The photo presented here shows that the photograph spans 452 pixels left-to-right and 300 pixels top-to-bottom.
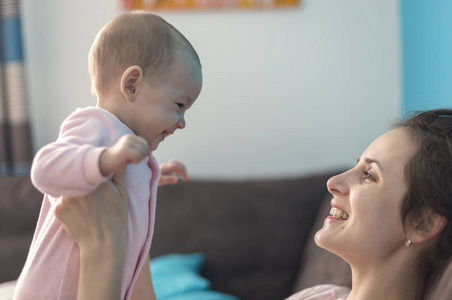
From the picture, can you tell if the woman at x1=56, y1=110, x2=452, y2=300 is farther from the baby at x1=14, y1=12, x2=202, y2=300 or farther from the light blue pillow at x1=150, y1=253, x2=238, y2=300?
the light blue pillow at x1=150, y1=253, x2=238, y2=300

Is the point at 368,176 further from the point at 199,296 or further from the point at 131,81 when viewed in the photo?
the point at 199,296

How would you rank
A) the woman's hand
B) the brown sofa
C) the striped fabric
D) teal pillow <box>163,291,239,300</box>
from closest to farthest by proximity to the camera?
the woman's hand
teal pillow <box>163,291,239,300</box>
the brown sofa
the striped fabric

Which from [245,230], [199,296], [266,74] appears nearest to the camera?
[199,296]

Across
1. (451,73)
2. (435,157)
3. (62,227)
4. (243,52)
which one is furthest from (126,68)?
(243,52)

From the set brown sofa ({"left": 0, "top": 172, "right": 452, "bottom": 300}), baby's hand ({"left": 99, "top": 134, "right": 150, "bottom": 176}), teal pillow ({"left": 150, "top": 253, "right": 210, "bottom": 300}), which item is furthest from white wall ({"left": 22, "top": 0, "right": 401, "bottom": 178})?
baby's hand ({"left": 99, "top": 134, "right": 150, "bottom": 176})

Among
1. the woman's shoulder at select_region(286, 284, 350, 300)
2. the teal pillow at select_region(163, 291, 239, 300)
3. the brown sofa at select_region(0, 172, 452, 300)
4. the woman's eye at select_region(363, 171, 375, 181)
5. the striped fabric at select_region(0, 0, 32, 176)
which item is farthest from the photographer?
the striped fabric at select_region(0, 0, 32, 176)

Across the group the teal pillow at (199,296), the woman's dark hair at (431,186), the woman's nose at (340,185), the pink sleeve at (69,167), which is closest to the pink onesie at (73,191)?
the pink sleeve at (69,167)

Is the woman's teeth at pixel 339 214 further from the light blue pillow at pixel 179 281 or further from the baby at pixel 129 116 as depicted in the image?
the light blue pillow at pixel 179 281

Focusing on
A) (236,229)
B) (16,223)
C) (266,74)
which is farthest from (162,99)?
(266,74)

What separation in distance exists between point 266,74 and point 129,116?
2.03 m

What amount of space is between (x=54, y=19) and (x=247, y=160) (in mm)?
1273

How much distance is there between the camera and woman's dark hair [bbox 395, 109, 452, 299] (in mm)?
1184

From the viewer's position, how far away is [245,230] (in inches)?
98.6

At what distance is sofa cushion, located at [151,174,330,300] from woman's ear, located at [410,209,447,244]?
1.27 meters
